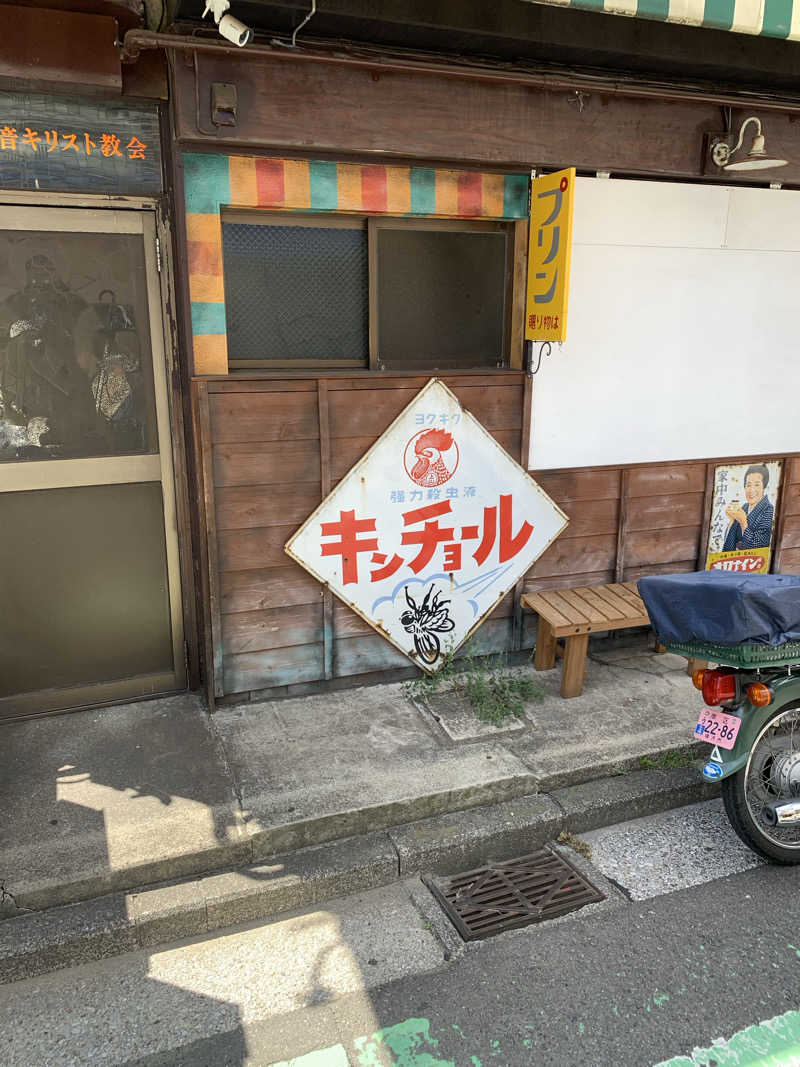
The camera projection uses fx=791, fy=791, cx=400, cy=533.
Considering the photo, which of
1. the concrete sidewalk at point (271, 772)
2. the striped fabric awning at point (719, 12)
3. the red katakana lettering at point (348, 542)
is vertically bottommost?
the concrete sidewalk at point (271, 772)

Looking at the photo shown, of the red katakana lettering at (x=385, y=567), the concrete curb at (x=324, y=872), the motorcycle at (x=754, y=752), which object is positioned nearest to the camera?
the concrete curb at (x=324, y=872)

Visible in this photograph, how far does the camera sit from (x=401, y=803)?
172 inches

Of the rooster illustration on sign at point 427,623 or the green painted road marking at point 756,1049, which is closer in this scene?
the green painted road marking at point 756,1049

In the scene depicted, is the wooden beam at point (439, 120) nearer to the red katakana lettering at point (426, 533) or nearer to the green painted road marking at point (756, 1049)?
the red katakana lettering at point (426, 533)

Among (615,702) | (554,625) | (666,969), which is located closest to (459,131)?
(554,625)

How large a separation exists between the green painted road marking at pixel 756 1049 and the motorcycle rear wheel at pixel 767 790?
979 millimetres

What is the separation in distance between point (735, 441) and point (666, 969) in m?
4.29

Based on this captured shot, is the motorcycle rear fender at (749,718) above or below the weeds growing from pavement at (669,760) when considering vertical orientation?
above

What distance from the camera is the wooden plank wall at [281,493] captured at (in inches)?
196

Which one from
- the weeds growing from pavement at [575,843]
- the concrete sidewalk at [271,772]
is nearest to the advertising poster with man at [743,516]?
the concrete sidewalk at [271,772]

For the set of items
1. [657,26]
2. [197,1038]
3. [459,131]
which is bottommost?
[197,1038]

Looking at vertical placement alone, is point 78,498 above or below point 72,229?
below

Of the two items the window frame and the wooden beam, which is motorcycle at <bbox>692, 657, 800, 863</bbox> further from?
the wooden beam

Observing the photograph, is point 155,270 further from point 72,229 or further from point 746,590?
point 746,590
